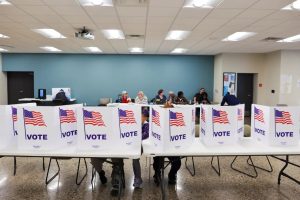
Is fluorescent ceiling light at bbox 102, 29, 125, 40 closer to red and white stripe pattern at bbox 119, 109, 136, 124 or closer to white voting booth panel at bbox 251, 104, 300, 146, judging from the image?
red and white stripe pattern at bbox 119, 109, 136, 124

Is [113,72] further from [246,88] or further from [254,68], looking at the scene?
[254,68]

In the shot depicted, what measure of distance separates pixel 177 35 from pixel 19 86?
27.6 feet

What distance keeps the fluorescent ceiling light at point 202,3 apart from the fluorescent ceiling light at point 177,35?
1.89 meters

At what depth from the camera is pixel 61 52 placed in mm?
10094

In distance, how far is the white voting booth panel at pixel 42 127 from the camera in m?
2.47

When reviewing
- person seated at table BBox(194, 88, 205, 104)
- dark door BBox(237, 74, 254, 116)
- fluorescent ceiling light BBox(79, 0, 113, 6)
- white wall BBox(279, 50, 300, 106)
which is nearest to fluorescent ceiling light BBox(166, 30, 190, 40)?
fluorescent ceiling light BBox(79, 0, 113, 6)

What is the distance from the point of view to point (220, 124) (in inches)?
104

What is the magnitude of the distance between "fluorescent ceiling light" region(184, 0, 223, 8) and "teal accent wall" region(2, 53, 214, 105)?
21.1ft

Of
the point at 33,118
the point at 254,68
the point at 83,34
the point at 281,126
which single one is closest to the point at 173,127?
the point at 281,126

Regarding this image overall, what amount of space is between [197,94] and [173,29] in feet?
16.4

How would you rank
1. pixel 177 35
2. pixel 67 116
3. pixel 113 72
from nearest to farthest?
pixel 67 116
pixel 177 35
pixel 113 72

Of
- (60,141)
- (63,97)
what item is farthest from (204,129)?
(63,97)

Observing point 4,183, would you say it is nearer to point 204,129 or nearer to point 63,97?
point 204,129

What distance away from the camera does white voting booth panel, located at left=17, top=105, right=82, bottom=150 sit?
2.47 m
